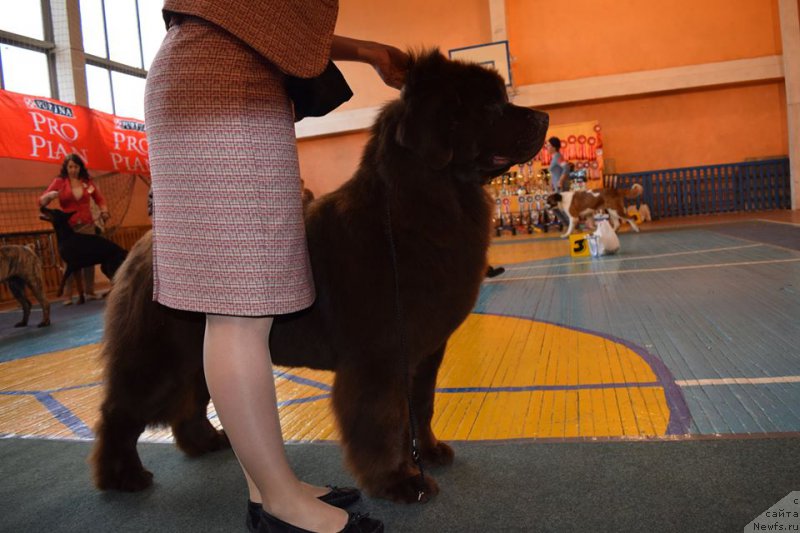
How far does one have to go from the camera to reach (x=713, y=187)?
14.4 metres

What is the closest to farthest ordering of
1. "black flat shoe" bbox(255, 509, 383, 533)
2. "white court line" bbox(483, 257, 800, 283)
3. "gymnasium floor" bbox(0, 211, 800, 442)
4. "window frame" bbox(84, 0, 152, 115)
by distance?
"black flat shoe" bbox(255, 509, 383, 533) → "gymnasium floor" bbox(0, 211, 800, 442) → "white court line" bbox(483, 257, 800, 283) → "window frame" bbox(84, 0, 152, 115)

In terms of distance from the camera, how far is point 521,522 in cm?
140

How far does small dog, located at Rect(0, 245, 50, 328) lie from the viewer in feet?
20.5

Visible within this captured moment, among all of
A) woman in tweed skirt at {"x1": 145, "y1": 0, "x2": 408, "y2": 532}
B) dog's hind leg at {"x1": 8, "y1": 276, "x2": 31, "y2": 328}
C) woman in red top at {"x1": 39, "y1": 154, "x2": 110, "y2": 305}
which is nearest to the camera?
woman in tweed skirt at {"x1": 145, "y1": 0, "x2": 408, "y2": 532}

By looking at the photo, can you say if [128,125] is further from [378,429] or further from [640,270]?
Result: [378,429]

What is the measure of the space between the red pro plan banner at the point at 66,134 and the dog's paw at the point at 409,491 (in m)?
6.93

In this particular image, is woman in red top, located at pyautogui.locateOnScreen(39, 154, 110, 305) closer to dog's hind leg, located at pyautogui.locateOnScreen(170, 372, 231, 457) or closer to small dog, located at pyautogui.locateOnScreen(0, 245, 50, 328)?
small dog, located at pyautogui.locateOnScreen(0, 245, 50, 328)


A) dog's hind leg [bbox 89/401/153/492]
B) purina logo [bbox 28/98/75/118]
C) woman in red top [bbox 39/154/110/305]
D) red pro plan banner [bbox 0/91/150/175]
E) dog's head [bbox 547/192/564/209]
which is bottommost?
dog's hind leg [bbox 89/401/153/492]

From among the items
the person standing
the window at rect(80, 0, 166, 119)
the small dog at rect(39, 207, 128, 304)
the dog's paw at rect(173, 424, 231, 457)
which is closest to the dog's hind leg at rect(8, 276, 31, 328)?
the small dog at rect(39, 207, 128, 304)

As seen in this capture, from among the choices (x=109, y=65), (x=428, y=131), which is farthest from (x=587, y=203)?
(x=109, y=65)

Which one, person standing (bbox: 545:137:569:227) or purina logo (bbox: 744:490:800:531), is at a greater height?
person standing (bbox: 545:137:569:227)

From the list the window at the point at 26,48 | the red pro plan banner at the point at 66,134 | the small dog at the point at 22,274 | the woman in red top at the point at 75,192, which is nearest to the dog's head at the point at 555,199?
the red pro plan banner at the point at 66,134

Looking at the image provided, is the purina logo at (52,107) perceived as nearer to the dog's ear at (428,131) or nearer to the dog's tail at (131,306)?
the dog's tail at (131,306)

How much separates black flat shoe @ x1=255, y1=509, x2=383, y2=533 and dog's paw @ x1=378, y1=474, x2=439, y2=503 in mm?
147
